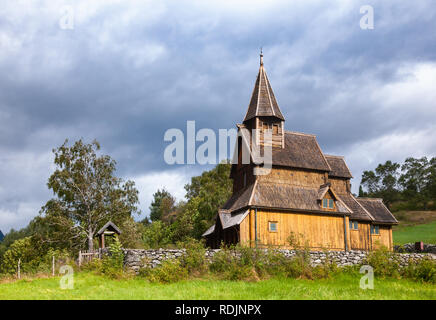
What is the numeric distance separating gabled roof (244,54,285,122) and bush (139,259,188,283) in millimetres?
18518

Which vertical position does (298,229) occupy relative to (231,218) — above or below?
below

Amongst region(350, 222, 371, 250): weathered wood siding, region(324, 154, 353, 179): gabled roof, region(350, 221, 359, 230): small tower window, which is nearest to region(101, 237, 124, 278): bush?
region(350, 222, 371, 250): weathered wood siding

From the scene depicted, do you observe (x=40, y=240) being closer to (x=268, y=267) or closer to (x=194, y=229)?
(x=194, y=229)

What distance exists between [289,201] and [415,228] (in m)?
42.7

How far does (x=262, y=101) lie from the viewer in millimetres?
40750

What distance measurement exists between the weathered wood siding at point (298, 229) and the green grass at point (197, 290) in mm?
9249

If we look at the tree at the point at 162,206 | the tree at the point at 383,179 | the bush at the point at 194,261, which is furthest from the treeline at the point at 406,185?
the bush at the point at 194,261

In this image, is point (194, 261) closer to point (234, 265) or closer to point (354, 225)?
point (234, 265)

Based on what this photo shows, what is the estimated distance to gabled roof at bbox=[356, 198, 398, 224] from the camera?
41750mm

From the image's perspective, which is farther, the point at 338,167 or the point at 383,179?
the point at 383,179

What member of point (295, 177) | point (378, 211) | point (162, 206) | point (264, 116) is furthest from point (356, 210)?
point (162, 206)

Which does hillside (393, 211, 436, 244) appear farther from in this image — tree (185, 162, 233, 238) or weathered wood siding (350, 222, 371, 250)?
tree (185, 162, 233, 238)

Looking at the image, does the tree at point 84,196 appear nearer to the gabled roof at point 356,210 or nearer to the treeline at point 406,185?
the gabled roof at point 356,210
